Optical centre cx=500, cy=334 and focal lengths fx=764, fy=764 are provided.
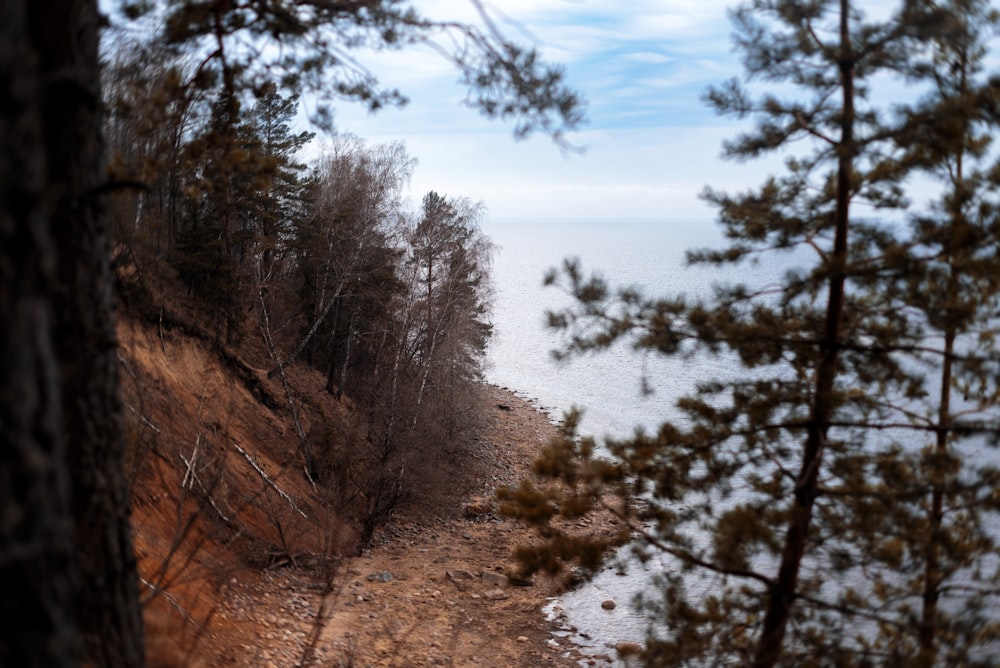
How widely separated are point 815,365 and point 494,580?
9.93 m

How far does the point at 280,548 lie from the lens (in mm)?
12570

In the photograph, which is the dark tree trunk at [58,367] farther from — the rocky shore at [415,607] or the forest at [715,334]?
the rocky shore at [415,607]

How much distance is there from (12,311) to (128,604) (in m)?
1.68

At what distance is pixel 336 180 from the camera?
2195 centimetres

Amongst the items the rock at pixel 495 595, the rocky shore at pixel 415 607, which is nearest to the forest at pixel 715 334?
the rocky shore at pixel 415 607

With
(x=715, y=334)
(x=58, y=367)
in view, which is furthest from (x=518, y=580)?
(x=58, y=367)

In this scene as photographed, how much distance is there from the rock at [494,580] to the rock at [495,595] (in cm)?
21

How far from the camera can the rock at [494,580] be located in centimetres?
1473

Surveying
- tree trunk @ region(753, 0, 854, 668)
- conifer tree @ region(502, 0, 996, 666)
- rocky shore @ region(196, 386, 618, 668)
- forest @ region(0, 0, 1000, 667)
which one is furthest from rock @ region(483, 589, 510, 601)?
tree trunk @ region(753, 0, 854, 668)

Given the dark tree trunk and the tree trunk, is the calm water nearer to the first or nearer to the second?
the tree trunk

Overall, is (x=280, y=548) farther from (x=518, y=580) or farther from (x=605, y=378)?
(x=605, y=378)

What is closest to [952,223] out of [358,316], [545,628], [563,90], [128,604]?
[563,90]

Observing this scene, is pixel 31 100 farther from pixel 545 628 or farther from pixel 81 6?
pixel 545 628

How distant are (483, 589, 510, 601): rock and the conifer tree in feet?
25.6
